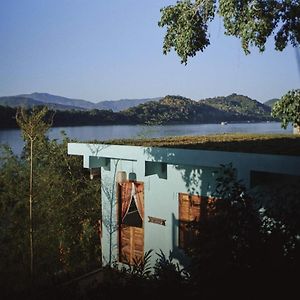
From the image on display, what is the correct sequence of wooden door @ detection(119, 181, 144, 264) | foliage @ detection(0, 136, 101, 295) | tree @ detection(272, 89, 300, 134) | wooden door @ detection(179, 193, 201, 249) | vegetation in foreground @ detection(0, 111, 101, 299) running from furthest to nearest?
1. foliage @ detection(0, 136, 101, 295)
2. vegetation in foreground @ detection(0, 111, 101, 299)
3. wooden door @ detection(119, 181, 144, 264)
4. wooden door @ detection(179, 193, 201, 249)
5. tree @ detection(272, 89, 300, 134)

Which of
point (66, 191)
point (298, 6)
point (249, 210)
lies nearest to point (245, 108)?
point (66, 191)

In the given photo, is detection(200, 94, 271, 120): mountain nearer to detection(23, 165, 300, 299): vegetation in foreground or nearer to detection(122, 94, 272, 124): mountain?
detection(122, 94, 272, 124): mountain

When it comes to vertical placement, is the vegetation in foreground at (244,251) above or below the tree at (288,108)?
below

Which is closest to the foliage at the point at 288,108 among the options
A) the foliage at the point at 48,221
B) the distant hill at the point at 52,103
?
Result: the distant hill at the point at 52,103

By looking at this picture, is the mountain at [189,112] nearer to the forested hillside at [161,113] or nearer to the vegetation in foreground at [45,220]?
the forested hillside at [161,113]

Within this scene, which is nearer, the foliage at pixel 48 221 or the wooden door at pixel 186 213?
the wooden door at pixel 186 213

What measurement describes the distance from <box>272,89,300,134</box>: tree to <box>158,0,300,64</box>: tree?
1.31 metres

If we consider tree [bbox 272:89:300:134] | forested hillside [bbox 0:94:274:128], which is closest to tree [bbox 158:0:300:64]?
tree [bbox 272:89:300:134]

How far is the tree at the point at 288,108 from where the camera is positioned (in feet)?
19.5

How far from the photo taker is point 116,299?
3.81 meters

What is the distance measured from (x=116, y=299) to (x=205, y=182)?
3510 mm

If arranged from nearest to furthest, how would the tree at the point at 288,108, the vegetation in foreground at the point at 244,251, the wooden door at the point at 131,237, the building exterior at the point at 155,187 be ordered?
the vegetation in foreground at the point at 244,251, the tree at the point at 288,108, the building exterior at the point at 155,187, the wooden door at the point at 131,237

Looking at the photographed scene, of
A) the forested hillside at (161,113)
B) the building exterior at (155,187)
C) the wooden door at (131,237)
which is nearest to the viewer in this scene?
the building exterior at (155,187)

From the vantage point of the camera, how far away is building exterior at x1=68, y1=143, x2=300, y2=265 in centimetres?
609
